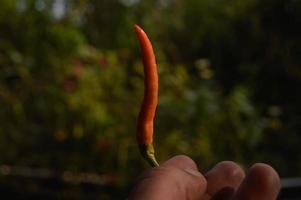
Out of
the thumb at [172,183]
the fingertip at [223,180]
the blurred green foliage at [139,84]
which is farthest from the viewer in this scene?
the blurred green foliage at [139,84]

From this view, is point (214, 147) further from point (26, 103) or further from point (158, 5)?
point (158, 5)

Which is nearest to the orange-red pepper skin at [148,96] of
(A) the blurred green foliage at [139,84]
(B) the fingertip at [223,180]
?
(B) the fingertip at [223,180]

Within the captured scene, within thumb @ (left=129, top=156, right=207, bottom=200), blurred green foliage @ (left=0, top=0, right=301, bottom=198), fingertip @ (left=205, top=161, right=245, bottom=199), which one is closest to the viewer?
thumb @ (left=129, top=156, right=207, bottom=200)

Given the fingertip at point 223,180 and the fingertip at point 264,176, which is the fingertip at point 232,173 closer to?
the fingertip at point 223,180

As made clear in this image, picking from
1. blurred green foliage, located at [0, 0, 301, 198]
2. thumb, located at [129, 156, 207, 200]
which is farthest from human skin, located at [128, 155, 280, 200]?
blurred green foliage, located at [0, 0, 301, 198]

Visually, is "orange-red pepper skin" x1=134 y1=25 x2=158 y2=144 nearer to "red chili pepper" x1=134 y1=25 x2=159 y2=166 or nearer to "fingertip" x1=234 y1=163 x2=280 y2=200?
"red chili pepper" x1=134 y1=25 x2=159 y2=166

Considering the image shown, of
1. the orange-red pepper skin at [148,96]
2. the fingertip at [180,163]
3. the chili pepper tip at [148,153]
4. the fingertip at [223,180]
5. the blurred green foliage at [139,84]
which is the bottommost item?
the blurred green foliage at [139,84]
